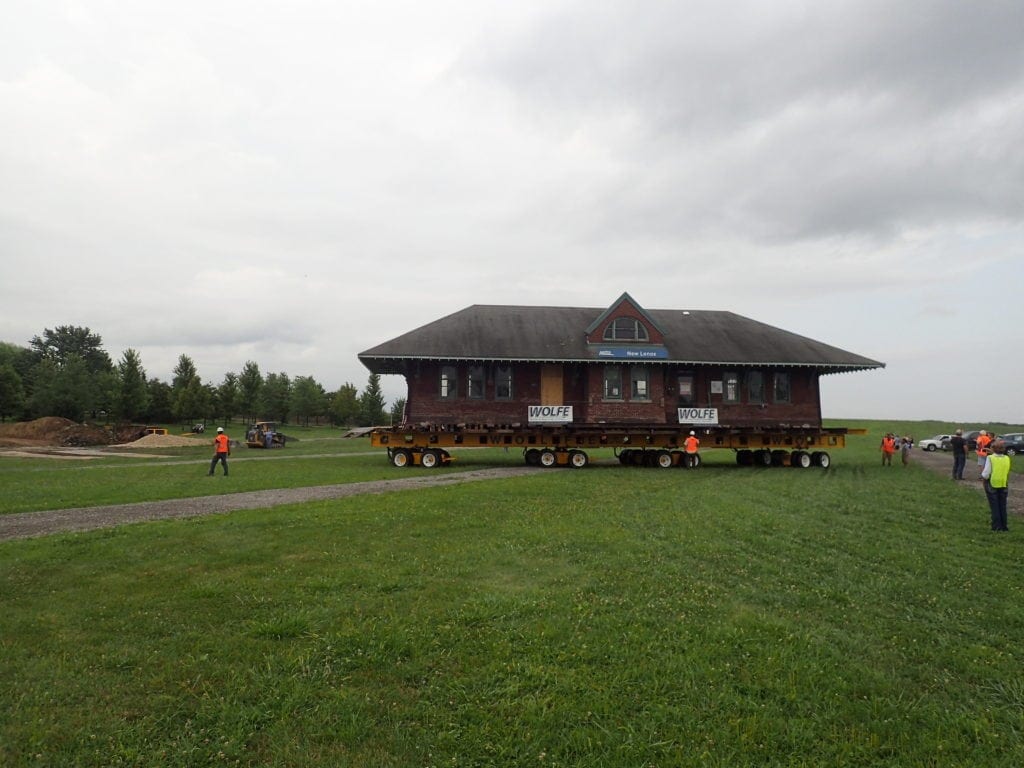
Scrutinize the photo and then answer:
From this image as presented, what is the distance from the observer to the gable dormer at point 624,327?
30.7 metres

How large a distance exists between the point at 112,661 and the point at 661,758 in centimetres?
498

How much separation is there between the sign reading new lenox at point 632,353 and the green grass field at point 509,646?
18300 millimetres

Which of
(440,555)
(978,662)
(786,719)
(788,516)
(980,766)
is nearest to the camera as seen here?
(980,766)

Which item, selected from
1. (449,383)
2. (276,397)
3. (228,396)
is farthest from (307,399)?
(449,383)

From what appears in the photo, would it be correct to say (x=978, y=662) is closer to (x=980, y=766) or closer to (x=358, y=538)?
(x=980, y=766)

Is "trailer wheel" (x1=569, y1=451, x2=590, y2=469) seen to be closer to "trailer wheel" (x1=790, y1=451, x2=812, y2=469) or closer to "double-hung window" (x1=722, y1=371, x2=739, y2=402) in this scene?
"double-hung window" (x1=722, y1=371, x2=739, y2=402)

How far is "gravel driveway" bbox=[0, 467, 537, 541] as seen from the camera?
1201 cm

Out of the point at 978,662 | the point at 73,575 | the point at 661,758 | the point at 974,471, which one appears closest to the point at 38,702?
the point at 73,575

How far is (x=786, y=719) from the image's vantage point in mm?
4883

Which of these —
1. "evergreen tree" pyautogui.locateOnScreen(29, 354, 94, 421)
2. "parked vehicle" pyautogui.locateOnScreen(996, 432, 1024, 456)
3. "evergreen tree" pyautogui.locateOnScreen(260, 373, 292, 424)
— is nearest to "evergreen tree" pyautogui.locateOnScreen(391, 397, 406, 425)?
"evergreen tree" pyautogui.locateOnScreen(260, 373, 292, 424)

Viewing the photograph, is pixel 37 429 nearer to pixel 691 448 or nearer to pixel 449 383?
pixel 449 383

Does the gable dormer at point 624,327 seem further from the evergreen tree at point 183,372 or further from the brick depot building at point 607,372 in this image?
the evergreen tree at point 183,372

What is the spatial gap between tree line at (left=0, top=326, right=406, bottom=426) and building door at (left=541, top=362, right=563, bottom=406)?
21.9 m

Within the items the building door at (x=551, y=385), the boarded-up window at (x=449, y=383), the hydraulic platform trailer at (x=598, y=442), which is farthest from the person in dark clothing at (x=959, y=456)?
the boarded-up window at (x=449, y=383)
